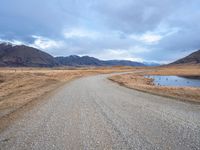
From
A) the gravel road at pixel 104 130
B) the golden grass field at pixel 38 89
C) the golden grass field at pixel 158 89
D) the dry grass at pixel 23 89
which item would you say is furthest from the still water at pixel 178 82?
the gravel road at pixel 104 130

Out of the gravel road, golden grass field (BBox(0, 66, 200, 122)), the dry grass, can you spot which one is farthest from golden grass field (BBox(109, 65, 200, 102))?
the dry grass

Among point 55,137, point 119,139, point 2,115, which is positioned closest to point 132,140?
point 119,139

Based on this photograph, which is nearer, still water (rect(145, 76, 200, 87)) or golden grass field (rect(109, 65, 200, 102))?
golden grass field (rect(109, 65, 200, 102))

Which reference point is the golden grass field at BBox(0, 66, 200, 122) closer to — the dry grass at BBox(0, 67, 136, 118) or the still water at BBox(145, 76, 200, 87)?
the dry grass at BBox(0, 67, 136, 118)

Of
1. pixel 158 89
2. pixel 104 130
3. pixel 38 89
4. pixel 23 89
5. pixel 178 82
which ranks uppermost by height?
pixel 104 130

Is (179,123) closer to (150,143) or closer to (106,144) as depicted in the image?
(150,143)

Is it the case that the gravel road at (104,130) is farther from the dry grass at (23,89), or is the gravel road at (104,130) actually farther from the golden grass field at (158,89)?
the golden grass field at (158,89)

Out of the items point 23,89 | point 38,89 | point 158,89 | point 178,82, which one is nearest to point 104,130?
point 158,89

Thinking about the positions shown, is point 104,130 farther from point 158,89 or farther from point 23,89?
point 23,89

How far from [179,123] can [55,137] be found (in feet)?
16.2

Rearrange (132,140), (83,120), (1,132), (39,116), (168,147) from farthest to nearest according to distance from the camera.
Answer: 1. (39,116)
2. (83,120)
3. (1,132)
4. (132,140)
5. (168,147)

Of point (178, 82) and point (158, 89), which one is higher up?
point (158, 89)

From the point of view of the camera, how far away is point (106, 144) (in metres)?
6.74

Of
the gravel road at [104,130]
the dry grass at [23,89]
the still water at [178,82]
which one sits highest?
the gravel road at [104,130]
